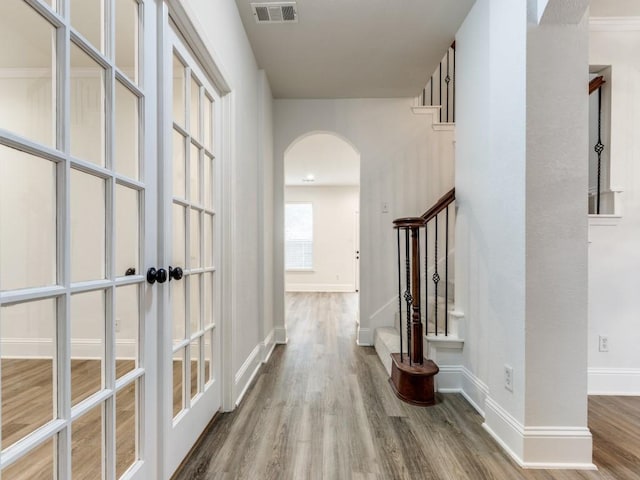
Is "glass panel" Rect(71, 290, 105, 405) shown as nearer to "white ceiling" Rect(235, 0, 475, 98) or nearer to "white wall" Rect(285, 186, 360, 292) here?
"white ceiling" Rect(235, 0, 475, 98)

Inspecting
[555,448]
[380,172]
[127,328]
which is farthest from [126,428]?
[380,172]

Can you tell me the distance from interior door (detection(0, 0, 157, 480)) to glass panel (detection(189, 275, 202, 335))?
0.41 meters

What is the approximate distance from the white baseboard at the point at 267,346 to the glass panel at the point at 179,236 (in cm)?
162

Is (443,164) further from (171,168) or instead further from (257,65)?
(171,168)

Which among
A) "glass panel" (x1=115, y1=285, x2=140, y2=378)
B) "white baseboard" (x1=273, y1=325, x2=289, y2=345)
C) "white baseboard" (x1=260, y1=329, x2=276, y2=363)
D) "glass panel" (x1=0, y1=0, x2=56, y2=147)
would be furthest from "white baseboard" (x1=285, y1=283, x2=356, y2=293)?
"glass panel" (x1=0, y1=0, x2=56, y2=147)

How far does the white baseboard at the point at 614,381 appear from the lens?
2.35m

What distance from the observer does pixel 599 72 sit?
246 centimetres

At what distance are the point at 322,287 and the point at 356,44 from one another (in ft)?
19.7

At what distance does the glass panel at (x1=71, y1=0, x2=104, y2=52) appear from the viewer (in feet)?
3.01

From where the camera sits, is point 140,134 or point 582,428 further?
point 582,428

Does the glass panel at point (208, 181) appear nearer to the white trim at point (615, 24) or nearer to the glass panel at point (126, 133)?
the glass panel at point (126, 133)

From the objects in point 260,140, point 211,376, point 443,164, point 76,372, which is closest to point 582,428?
point 211,376

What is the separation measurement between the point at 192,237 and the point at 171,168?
0.43 metres

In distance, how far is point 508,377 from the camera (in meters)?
1.74
